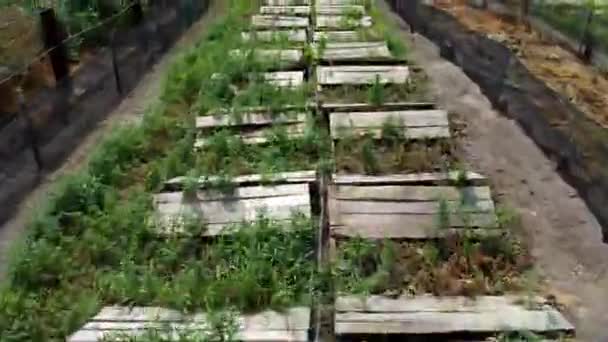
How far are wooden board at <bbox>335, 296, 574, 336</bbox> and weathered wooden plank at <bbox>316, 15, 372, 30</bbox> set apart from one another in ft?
22.5

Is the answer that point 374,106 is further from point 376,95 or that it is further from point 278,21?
point 278,21

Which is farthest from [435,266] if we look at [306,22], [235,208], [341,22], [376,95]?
[306,22]

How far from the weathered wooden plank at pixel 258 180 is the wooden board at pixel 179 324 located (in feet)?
5.18

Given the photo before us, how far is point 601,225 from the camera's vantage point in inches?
190

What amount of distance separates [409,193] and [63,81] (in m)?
3.81

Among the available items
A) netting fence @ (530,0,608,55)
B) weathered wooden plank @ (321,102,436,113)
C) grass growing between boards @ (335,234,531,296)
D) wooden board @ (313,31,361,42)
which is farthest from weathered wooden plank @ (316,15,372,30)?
grass growing between boards @ (335,234,531,296)

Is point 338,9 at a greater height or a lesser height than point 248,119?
greater

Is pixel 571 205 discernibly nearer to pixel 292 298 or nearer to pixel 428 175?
pixel 428 175

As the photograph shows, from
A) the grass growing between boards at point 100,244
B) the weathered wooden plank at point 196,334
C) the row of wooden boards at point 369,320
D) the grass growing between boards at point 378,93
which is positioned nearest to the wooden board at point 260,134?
the grass growing between boards at point 100,244

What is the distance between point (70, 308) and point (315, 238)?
1.71 m

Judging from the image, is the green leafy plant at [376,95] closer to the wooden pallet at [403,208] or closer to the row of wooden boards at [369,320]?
the wooden pallet at [403,208]

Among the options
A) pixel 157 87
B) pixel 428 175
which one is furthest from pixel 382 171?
pixel 157 87

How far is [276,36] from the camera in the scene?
9.43 m

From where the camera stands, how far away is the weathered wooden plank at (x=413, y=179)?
5449mm
